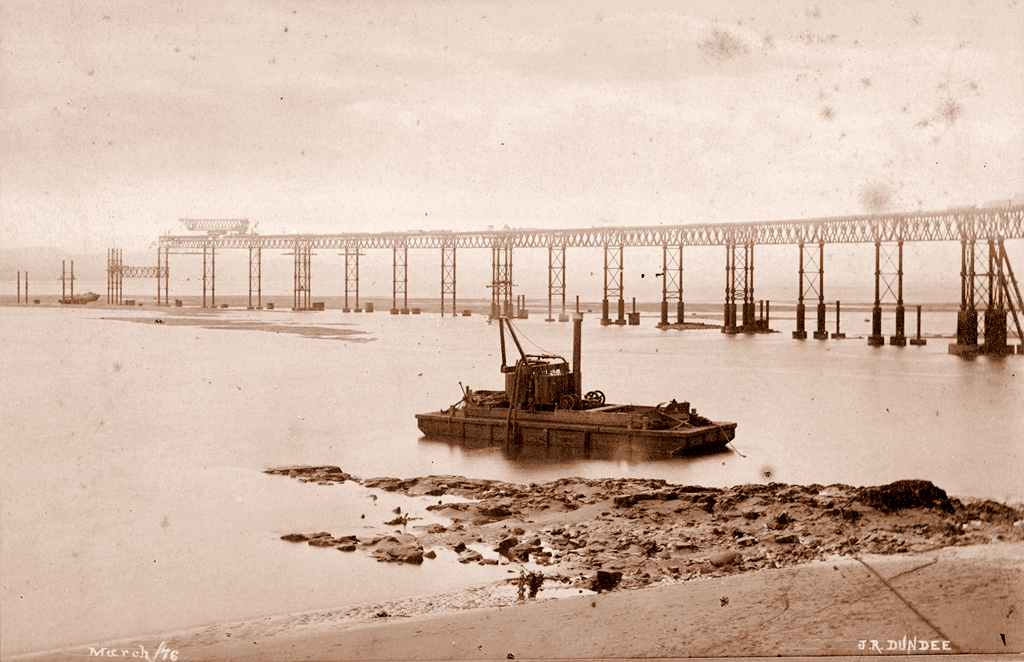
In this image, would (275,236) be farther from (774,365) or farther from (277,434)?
(277,434)

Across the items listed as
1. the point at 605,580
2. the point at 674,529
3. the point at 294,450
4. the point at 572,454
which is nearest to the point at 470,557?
the point at 605,580

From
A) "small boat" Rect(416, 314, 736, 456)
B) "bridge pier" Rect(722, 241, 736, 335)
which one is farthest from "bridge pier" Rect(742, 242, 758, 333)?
"small boat" Rect(416, 314, 736, 456)

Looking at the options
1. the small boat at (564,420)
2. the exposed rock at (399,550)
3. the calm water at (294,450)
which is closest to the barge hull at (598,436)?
the small boat at (564,420)

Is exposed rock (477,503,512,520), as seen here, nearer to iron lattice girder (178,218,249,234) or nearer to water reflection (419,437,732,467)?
water reflection (419,437,732,467)

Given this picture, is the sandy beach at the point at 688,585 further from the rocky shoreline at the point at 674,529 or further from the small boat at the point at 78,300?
the small boat at the point at 78,300

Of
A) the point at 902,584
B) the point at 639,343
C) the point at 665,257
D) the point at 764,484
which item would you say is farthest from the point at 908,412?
the point at 665,257
